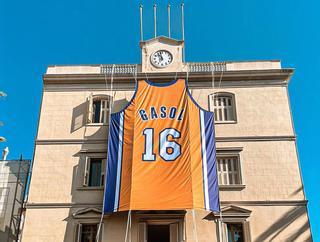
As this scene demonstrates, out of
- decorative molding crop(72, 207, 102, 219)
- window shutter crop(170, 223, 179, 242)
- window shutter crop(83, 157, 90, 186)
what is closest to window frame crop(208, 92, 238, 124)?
window shutter crop(170, 223, 179, 242)

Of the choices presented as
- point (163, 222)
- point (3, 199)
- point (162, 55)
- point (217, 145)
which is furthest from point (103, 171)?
point (162, 55)

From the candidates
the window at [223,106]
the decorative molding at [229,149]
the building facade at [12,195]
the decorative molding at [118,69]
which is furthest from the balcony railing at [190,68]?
the building facade at [12,195]

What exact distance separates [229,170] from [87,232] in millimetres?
8316

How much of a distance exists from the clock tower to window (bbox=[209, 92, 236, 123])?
9.26 feet

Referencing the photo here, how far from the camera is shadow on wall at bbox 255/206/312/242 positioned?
1950 cm

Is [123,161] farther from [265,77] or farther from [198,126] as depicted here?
[265,77]

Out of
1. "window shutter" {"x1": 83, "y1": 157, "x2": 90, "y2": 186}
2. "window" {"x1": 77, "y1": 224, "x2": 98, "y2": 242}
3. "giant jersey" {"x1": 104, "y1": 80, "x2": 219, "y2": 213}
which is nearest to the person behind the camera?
"giant jersey" {"x1": 104, "y1": 80, "x2": 219, "y2": 213}

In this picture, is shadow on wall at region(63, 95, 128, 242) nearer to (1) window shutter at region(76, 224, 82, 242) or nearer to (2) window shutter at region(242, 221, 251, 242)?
(1) window shutter at region(76, 224, 82, 242)

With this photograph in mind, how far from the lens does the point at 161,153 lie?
20.4 metres

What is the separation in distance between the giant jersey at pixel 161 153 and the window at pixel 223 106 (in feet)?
5.05

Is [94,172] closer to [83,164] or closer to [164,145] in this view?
[83,164]

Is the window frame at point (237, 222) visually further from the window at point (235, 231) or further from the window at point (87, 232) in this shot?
the window at point (87, 232)

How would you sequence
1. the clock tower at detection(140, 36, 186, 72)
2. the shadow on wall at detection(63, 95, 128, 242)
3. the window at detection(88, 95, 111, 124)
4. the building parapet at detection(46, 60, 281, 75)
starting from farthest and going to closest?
the clock tower at detection(140, 36, 186, 72) → the building parapet at detection(46, 60, 281, 75) → the window at detection(88, 95, 111, 124) → the shadow on wall at detection(63, 95, 128, 242)

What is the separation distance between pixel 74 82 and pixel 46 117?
2.84 metres
